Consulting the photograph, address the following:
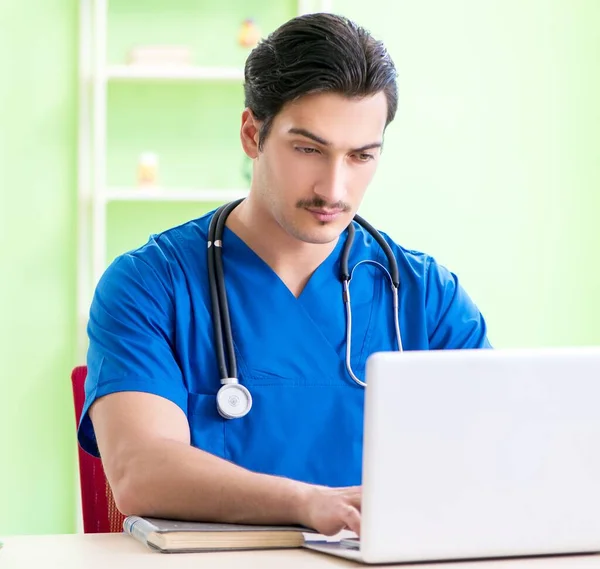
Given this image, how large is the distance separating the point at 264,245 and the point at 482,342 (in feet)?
1.34

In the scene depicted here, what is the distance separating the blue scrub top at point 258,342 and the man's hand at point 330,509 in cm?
37

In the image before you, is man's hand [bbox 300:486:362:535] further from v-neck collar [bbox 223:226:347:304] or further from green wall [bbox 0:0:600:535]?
green wall [bbox 0:0:600:535]

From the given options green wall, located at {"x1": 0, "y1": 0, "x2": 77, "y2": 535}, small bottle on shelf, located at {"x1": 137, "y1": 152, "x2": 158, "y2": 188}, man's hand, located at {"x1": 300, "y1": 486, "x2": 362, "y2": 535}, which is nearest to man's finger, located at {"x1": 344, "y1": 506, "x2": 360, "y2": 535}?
man's hand, located at {"x1": 300, "y1": 486, "x2": 362, "y2": 535}

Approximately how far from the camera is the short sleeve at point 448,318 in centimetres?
175

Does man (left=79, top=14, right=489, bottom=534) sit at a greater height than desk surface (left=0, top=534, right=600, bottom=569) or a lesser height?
greater

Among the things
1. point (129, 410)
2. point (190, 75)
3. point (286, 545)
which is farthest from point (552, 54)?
point (286, 545)

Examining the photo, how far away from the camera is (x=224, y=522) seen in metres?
1.24

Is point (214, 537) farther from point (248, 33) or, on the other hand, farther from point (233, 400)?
point (248, 33)

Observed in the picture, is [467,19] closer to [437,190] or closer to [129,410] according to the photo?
[437,190]

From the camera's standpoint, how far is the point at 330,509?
1.12 m

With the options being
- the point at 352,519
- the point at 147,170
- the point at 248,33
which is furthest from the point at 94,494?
the point at 248,33

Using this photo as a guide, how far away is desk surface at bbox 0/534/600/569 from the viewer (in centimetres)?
102

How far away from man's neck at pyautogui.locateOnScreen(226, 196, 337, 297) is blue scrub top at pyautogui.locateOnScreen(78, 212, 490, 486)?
17 mm

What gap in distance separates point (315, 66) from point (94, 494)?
2.49ft
